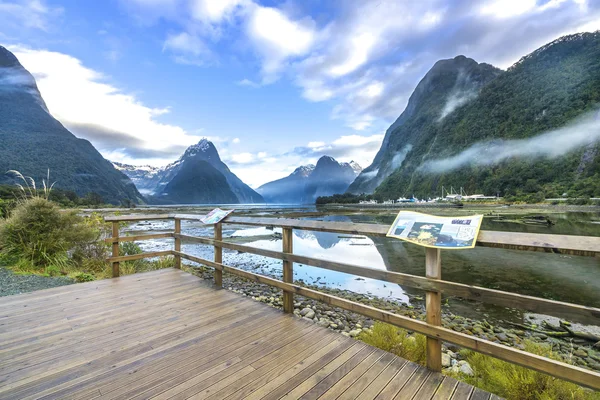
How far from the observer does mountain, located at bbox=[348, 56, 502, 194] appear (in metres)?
146

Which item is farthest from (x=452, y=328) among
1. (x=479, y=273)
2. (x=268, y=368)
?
(x=479, y=273)

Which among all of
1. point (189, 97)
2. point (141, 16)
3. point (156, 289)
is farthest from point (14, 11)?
point (156, 289)

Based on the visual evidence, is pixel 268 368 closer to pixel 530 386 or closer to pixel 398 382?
pixel 398 382

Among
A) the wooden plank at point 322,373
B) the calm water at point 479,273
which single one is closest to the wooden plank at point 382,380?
the wooden plank at point 322,373

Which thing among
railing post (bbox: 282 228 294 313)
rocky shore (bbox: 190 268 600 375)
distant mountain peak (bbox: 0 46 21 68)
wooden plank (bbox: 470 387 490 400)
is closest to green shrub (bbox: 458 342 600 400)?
wooden plank (bbox: 470 387 490 400)

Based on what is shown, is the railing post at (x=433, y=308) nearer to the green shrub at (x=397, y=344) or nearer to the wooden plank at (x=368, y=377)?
the wooden plank at (x=368, y=377)

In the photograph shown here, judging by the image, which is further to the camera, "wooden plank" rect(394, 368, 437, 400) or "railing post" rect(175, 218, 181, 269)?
"railing post" rect(175, 218, 181, 269)

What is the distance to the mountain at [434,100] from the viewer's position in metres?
146

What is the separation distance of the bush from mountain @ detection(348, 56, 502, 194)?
145929 millimetres

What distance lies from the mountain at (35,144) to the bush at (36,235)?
72.3m

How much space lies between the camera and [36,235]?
6.60 m

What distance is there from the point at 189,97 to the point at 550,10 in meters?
150

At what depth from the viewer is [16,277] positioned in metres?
5.44

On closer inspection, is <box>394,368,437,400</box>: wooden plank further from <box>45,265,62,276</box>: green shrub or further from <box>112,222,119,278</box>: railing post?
<box>45,265,62,276</box>: green shrub
